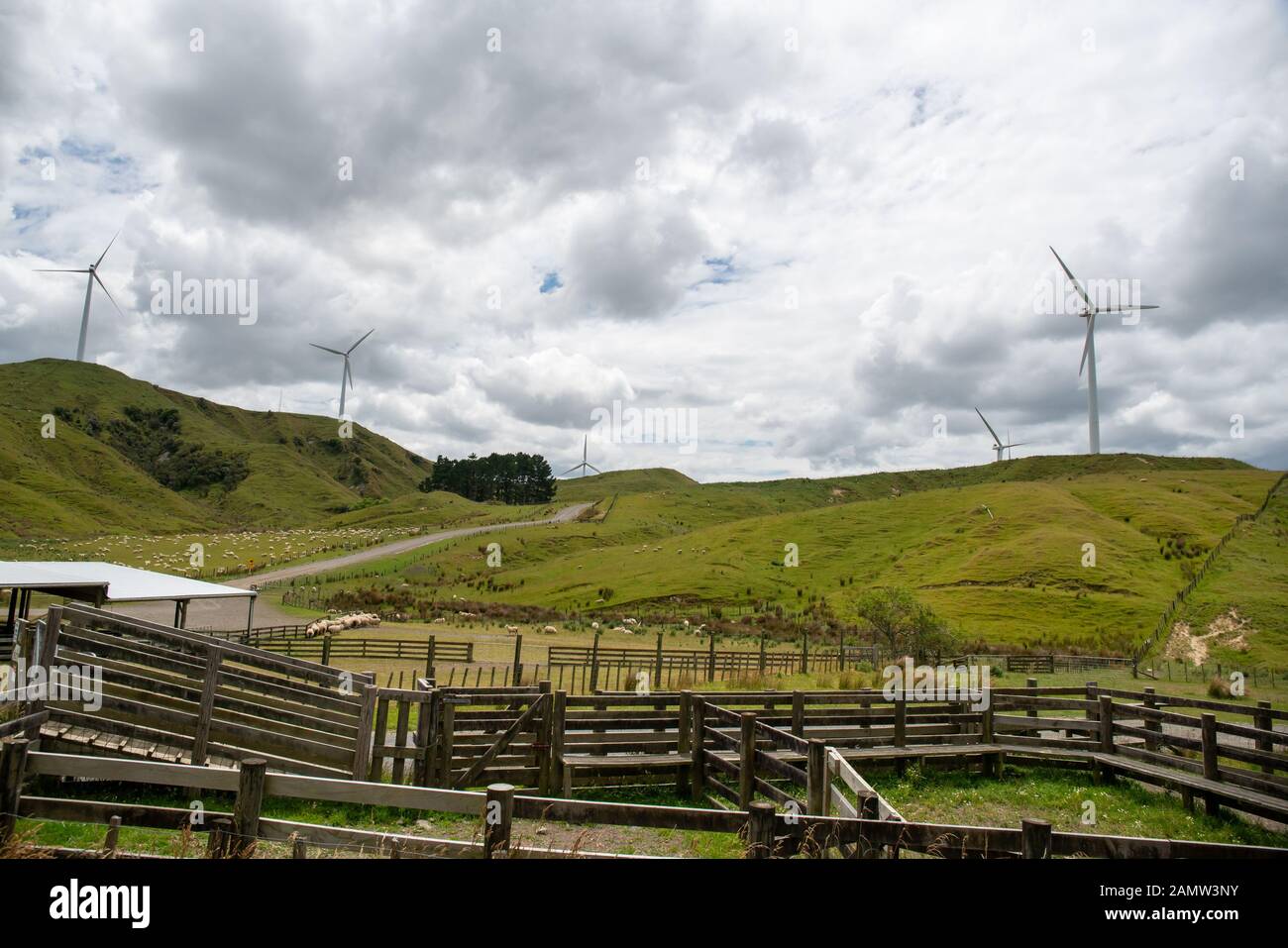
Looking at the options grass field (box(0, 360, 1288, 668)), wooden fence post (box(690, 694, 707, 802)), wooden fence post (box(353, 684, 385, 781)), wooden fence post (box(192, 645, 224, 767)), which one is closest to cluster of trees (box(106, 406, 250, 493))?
grass field (box(0, 360, 1288, 668))

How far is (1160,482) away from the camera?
112 metres

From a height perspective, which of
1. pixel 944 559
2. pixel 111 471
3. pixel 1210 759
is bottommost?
pixel 1210 759

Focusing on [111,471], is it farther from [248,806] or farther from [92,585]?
[248,806]

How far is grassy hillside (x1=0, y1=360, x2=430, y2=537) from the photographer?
11125cm

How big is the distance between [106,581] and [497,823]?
22.2 m

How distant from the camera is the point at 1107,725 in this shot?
1361 cm

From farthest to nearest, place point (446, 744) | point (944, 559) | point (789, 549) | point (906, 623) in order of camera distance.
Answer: point (789, 549), point (944, 559), point (906, 623), point (446, 744)

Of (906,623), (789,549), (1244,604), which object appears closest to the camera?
(906,623)

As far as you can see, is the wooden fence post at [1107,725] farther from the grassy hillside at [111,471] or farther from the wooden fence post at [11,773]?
the grassy hillside at [111,471]

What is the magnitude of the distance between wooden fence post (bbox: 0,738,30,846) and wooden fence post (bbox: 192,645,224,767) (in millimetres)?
4039

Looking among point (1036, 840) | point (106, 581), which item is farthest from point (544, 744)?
point (106, 581)

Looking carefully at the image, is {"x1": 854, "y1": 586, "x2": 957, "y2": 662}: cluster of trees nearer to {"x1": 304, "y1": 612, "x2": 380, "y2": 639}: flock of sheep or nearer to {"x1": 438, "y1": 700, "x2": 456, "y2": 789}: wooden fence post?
{"x1": 304, "y1": 612, "x2": 380, "y2": 639}: flock of sheep
